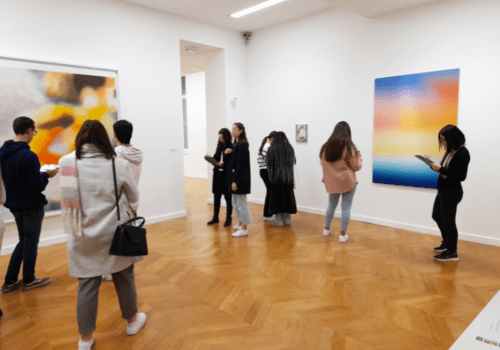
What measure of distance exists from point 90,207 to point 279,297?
184 cm

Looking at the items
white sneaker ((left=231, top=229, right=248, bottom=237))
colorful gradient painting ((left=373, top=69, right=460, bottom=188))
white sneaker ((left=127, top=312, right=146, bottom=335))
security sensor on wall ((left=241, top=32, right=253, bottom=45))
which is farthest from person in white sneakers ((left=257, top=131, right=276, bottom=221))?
white sneaker ((left=127, top=312, right=146, bottom=335))

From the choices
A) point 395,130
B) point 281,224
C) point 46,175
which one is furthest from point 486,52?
point 46,175

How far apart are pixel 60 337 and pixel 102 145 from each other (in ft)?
4.97

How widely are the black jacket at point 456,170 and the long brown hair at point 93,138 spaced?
3.43m

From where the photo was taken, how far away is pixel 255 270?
3787 millimetres

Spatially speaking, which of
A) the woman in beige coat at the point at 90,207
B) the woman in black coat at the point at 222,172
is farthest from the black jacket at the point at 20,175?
the woman in black coat at the point at 222,172

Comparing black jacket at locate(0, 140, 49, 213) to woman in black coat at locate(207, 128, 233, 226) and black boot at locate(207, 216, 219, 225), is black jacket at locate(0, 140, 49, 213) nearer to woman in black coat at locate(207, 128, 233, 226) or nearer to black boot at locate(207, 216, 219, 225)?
woman in black coat at locate(207, 128, 233, 226)

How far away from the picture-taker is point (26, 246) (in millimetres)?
3346

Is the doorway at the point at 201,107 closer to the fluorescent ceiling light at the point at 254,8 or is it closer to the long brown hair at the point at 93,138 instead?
the fluorescent ceiling light at the point at 254,8

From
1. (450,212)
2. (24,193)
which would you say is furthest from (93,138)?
(450,212)

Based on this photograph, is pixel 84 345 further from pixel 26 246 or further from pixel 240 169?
pixel 240 169

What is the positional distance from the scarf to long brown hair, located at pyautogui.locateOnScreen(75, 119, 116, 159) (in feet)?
0.28

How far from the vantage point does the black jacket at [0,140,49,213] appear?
10.3ft

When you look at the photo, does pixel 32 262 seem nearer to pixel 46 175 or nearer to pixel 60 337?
pixel 46 175
